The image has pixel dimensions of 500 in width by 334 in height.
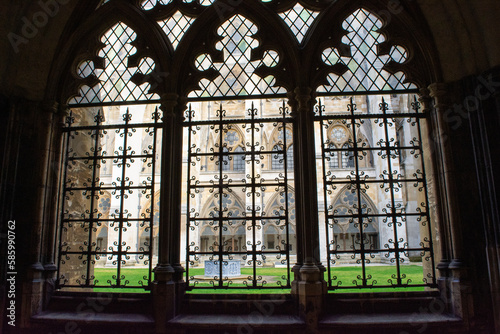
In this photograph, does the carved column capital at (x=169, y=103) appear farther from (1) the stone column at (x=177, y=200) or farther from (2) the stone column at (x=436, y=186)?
(2) the stone column at (x=436, y=186)

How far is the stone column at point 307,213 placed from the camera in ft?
12.3

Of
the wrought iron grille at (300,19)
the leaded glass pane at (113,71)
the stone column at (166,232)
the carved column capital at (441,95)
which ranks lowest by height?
the stone column at (166,232)

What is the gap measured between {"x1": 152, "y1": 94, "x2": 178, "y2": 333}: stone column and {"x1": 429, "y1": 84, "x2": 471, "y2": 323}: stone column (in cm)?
288

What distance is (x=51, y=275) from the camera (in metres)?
4.24

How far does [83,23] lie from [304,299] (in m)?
4.18

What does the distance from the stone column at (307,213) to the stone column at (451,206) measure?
1.31 metres

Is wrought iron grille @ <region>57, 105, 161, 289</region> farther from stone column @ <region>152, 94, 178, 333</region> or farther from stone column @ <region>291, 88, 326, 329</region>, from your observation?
stone column @ <region>291, 88, 326, 329</region>

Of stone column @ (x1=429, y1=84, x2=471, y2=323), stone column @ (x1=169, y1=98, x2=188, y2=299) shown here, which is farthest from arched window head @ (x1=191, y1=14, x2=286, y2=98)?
stone column @ (x1=429, y1=84, x2=471, y2=323)

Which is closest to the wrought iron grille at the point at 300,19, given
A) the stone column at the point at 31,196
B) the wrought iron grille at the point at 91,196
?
the wrought iron grille at the point at 91,196

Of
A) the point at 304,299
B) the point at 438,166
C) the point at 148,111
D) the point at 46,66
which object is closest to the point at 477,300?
the point at 438,166

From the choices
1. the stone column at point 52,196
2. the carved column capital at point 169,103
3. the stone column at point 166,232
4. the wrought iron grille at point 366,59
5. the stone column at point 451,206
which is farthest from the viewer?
the wrought iron grille at point 366,59

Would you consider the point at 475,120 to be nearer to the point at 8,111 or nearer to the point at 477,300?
the point at 477,300

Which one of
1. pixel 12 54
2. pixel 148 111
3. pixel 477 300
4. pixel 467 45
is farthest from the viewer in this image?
pixel 148 111

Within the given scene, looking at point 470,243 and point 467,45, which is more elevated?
point 467,45
